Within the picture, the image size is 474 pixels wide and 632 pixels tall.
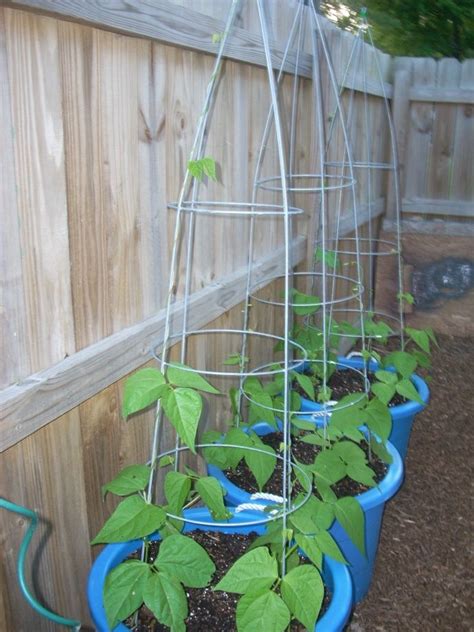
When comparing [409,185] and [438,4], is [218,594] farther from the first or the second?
[438,4]

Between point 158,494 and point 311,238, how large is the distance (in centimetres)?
147

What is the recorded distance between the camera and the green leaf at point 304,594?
1.18m

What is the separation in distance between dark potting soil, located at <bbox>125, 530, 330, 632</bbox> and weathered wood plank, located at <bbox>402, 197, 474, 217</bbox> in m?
3.14

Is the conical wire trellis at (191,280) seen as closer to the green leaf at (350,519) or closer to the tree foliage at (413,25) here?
the green leaf at (350,519)

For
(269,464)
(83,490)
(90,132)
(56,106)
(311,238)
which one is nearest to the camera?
(56,106)

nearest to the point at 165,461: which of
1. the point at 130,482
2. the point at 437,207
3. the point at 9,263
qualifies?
the point at 130,482

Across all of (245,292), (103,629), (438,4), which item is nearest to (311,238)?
(245,292)

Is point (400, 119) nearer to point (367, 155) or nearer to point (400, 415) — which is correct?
point (367, 155)

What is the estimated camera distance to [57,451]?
51.4 inches

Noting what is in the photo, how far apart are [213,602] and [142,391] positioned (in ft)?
1.71

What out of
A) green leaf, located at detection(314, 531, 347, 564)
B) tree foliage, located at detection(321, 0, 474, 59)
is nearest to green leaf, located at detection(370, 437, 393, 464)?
green leaf, located at detection(314, 531, 347, 564)

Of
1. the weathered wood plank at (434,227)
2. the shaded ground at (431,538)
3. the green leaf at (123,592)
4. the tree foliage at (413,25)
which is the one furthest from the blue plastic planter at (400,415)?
the tree foliage at (413,25)

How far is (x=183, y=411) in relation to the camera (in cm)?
119

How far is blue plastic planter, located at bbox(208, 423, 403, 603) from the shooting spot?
1758 mm
